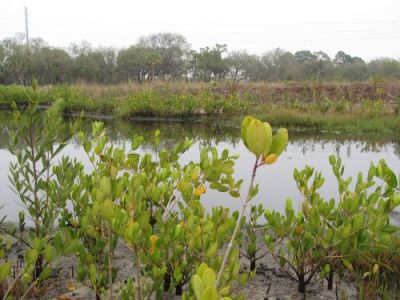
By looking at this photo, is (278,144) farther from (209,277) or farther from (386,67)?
(386,67)

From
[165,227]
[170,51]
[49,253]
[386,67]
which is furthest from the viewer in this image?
[170,51]

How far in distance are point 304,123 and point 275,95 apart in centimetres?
897

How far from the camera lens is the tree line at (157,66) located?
136ft

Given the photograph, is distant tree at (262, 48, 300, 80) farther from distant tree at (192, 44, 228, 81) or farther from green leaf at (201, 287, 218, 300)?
green leaf at (201, 287, 218, 300)

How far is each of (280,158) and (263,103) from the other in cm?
1179

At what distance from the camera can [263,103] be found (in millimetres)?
19234

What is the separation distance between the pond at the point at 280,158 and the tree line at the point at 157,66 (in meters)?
27.3

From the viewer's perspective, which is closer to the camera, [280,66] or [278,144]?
[278,144]

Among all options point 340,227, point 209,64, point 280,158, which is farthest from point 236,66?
point 340,227

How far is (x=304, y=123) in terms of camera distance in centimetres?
1351

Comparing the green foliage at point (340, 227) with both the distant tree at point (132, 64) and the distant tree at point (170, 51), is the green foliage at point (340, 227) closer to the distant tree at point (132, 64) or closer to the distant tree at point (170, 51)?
the distant tree at point (170, 51)

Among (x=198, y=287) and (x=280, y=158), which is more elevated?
(x=198, y=287)

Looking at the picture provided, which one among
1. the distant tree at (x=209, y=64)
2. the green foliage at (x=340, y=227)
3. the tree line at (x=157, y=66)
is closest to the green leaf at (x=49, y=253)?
the green foliage at (x=340, y=227)

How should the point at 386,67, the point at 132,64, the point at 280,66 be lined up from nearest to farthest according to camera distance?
the point at 386,67, the point at 132,64, the point at 280,66
